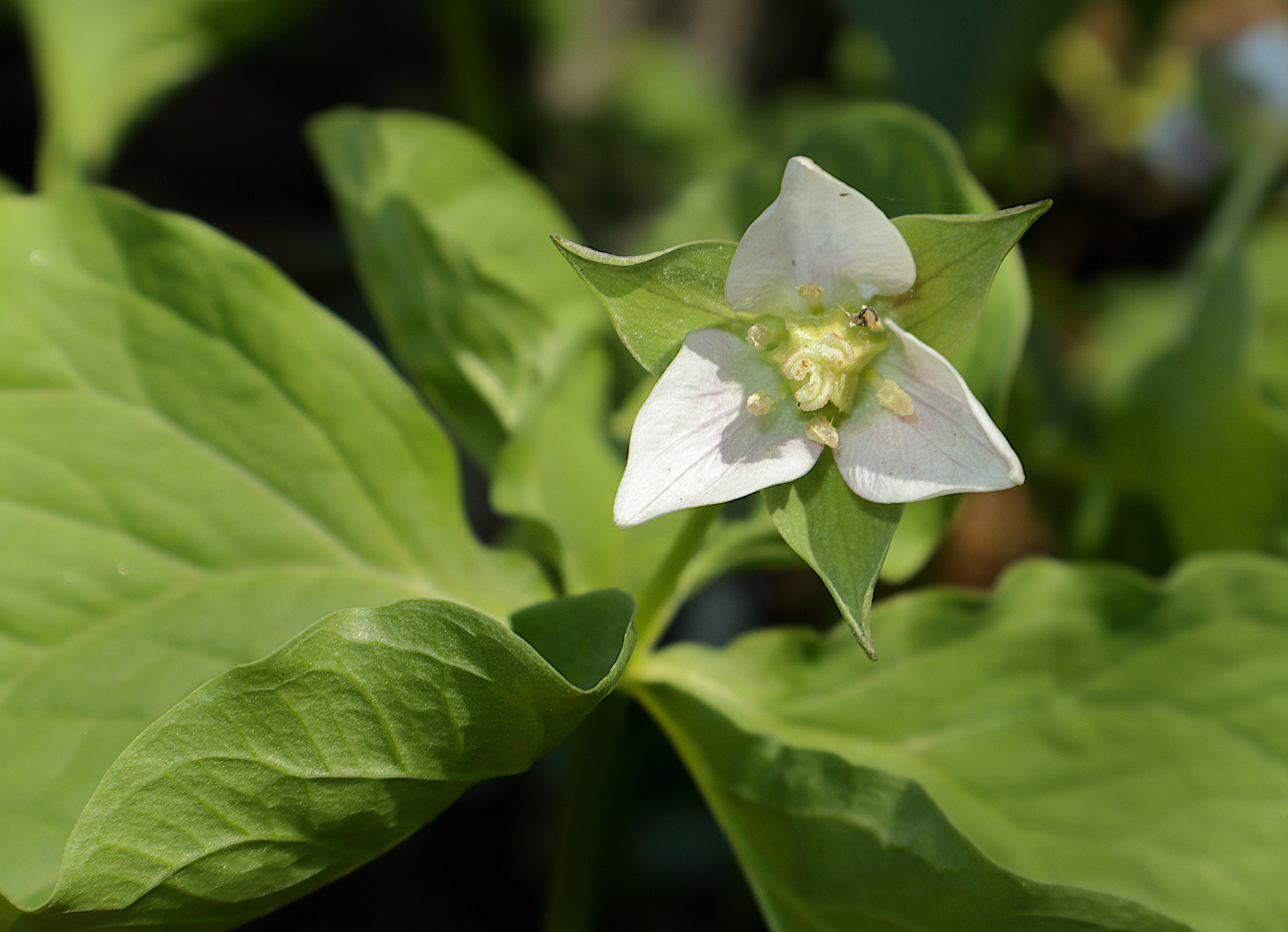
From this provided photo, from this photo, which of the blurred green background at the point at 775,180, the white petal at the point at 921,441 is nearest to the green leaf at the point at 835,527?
the white petal at the point at 921,441

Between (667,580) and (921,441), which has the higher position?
(921,441)

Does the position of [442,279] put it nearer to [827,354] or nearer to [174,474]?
[174,474]

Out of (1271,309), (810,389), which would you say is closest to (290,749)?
(810,389)

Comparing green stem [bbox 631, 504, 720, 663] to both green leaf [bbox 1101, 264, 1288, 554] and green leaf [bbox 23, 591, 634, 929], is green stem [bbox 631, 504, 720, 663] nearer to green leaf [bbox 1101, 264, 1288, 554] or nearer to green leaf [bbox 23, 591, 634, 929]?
green leaf [bbox 23, 591, 634, 929]

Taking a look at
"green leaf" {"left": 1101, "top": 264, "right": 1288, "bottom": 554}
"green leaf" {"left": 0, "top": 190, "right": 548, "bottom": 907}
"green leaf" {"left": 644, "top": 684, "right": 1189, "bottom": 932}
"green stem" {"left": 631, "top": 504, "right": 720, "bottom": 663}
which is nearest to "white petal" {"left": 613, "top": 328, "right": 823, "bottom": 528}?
"green stem" {"left": 631, "top": 504, "right": 720, "bottom": 663}

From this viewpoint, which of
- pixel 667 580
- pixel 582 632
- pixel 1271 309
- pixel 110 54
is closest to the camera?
pixel 582 632

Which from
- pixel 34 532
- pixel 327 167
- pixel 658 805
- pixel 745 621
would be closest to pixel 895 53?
pixel 745 621
